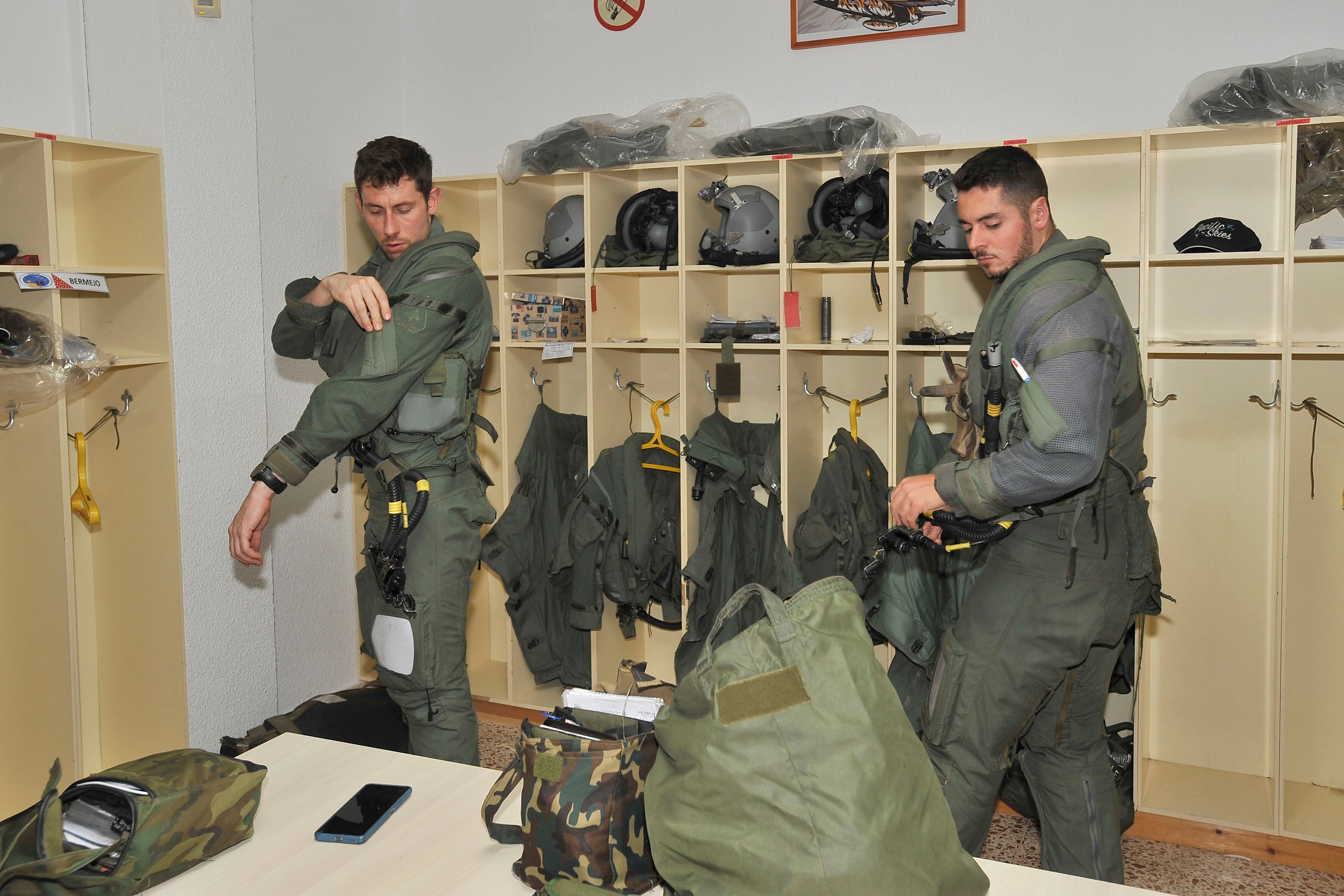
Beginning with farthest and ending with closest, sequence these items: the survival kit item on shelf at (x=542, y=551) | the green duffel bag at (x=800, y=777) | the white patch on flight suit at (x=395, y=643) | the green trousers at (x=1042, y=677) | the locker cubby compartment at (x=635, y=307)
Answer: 1. the survival kit item on shelf at (x=542, y=551)
2. the locker cubby compartment at (x=635, y=307)
3. the white patch on flight suit at (x=395, y=643)
4. the green trousers at (x=1042, y=677)
5. the green duffel bag at (x=800, y=777)

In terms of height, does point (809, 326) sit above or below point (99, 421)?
above

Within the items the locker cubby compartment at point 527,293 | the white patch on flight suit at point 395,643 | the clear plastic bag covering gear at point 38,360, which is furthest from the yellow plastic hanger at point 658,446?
the clear plastic bag covering gear at point 38,360

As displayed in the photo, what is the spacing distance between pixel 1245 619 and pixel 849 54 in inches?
95.0

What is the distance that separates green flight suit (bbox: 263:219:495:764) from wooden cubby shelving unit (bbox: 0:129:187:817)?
888 millimetres

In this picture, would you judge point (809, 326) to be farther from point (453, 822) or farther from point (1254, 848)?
point (453, 822)

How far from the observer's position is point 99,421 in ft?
10.9

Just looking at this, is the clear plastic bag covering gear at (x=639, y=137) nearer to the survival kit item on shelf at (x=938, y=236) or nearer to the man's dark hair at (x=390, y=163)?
the survival kit item on shelf at (x=938, y=236)

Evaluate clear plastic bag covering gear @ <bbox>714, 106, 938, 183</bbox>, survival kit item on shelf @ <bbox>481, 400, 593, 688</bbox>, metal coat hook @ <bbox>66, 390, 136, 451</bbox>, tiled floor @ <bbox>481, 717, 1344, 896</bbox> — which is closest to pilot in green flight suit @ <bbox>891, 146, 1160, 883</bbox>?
tiled floor @ <bbox>481, 717, 1344, 896</bbox>

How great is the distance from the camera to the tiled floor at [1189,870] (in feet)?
9.25

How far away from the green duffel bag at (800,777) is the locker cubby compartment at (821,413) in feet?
7.47

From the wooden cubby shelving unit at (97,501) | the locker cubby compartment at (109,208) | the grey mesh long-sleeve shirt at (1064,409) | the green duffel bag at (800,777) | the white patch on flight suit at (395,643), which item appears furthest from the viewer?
the locker cubby compartment at (109,208)

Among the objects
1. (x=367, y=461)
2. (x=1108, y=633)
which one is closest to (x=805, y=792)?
(x=1108, y=633)

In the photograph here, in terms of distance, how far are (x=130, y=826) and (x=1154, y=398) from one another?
10.6 ft

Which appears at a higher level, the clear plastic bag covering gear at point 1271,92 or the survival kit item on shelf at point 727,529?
the clear plastic bag covering gear at point 1271,92
